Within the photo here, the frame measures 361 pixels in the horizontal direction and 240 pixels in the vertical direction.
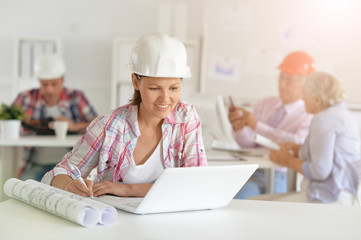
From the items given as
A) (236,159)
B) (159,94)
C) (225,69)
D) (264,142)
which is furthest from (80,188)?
(225,69)

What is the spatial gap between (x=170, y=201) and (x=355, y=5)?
4364 millimetres

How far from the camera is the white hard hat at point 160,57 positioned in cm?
153

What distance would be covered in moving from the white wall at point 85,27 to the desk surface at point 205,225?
4.85 m

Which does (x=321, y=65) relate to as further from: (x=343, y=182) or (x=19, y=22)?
(x=19, y=22)

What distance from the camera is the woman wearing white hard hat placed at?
154cm

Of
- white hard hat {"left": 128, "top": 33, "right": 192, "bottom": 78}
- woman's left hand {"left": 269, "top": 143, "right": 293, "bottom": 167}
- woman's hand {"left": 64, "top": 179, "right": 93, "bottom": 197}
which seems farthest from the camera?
woman's left hand {"left": 269, "top": 143, "right": 293, "bottom": 167}

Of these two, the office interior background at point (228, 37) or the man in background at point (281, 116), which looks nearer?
the man in background at point (281, 116)

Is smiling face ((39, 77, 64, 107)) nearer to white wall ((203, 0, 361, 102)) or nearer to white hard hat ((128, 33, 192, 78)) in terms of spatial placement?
white wall ((203, 0, 361, 102))

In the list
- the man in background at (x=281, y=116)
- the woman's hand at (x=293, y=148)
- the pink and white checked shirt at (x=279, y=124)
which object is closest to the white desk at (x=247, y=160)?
the woman's hand at (x=293, y=148)

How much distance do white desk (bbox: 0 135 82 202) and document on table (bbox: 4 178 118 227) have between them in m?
1.97

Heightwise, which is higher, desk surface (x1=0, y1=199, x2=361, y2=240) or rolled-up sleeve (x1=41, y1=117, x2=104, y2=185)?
rolled-up sleeve (x1=41, y1=117, x2=104, y2=185)

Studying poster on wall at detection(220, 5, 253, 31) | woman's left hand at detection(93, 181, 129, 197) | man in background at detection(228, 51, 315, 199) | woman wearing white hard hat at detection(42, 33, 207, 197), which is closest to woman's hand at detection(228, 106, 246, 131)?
man in background at detection(228, 51, 315, 199)

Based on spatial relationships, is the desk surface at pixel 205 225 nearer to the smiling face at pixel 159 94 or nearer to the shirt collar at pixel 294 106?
the smiling face at pixel 159 94

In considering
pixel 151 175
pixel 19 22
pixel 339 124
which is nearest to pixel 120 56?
pixel 19 22
